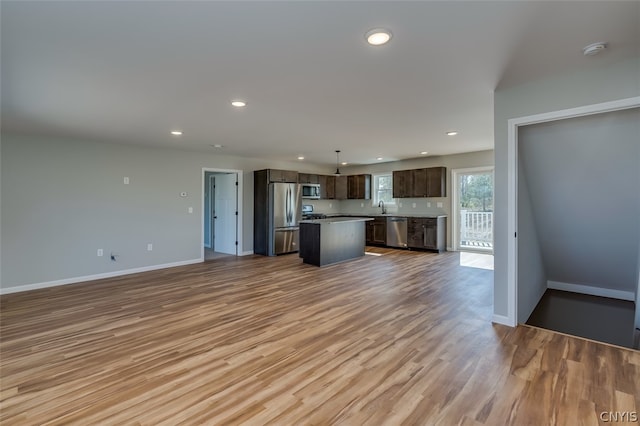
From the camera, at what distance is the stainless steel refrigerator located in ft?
23.6

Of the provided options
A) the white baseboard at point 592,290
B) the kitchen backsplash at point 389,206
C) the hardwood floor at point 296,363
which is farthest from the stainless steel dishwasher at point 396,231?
the hardwood floor at point 296,363

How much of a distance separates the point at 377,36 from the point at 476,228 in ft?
21.6

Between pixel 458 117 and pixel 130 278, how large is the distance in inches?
226

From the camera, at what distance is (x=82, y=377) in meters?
2.25

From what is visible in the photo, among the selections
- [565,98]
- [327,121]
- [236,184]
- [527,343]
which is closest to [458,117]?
[565,98]

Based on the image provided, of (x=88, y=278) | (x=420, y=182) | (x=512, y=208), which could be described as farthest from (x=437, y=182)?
(x=88, y=278)

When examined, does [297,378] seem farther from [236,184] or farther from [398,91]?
[236,184]

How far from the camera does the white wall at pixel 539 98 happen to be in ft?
7.94

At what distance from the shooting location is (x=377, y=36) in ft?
6.52

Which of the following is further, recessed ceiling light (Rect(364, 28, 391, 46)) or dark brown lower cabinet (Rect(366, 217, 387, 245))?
dark brown lower cabinet (Rect(366, 217, 387, 245))

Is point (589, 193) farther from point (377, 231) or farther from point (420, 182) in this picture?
point (377, 231)

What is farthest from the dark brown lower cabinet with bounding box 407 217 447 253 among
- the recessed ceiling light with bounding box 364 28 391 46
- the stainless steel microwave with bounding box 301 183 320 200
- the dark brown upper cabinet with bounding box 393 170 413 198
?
the recessed ceiling light with bounding box 364 28 391 46

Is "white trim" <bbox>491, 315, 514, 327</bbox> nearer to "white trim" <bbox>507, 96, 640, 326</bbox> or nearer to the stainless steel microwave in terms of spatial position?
"white trim" <bbox>507, 96, 640, 326</bbox>

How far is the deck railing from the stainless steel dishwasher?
1.38 m
